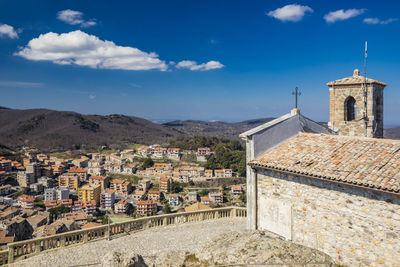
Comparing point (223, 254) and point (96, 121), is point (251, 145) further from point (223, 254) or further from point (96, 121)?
point (96, 121)

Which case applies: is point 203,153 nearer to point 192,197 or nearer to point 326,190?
point 192,197

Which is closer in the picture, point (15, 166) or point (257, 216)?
point (257, 216)

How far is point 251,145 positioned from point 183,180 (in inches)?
3132

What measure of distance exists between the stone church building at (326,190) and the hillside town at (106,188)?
32.5 m

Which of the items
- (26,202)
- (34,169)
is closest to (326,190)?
(26,202)

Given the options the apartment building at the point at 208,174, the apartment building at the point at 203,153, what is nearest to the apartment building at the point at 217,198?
the apartment building at the point at 208,174

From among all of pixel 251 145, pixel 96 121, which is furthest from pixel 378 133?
pixel 96 121

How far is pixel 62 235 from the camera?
8594 mm

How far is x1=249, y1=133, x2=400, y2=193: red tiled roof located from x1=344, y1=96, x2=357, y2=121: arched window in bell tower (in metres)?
3.71

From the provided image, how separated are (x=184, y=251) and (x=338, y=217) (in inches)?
157

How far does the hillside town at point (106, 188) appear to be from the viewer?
5440 cm

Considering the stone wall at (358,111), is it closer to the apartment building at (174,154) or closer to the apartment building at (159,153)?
the apartment building at (174,154)

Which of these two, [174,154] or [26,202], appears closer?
[26,202]

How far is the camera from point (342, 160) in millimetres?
7488
